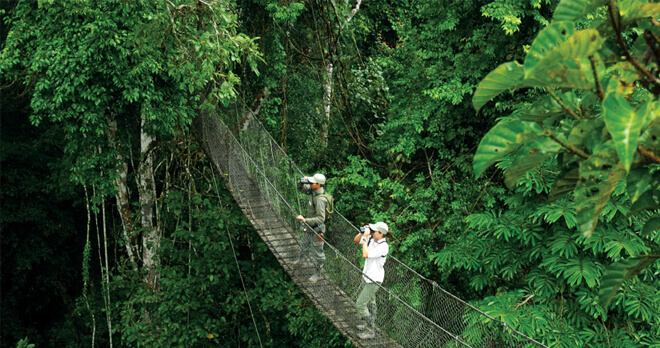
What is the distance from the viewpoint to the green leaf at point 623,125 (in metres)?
1.17

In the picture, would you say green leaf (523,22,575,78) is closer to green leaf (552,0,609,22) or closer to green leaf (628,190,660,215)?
green leaf (552,0,609,22)

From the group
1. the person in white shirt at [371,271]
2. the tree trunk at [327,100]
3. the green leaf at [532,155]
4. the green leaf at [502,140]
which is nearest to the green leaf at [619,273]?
the green leaf at [532,155]

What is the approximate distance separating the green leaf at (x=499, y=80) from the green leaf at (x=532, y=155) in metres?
0.17

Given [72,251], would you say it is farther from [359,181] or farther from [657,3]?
[657,3]

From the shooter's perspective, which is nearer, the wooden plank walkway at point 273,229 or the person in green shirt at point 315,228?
the wooden plank walkway at point 273,229

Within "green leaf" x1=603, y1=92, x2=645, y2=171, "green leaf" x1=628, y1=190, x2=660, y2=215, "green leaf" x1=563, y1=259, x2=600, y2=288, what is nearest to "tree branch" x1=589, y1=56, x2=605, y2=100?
"green leaf" x1=603, y1=92, x2=645, y2=171

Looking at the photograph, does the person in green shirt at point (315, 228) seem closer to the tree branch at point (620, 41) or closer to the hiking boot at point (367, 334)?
the hiking boot at point (367, 334)

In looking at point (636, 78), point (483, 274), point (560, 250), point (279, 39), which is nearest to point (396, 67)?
point (279, 39)

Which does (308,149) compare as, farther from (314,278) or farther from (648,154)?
(648,154)

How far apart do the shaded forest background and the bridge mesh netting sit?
35 centimetres

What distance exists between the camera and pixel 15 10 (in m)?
6.81

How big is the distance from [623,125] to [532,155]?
0.34 metres

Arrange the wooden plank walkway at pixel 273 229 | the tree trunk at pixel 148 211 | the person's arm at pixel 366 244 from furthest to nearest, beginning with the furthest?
the tree trunk at pixel 148 211
the wooden plank walkway at pixel 273 229
the person's arm at pixel 366 244

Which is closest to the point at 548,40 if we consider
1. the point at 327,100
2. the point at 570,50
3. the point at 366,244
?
the point at 570,50
